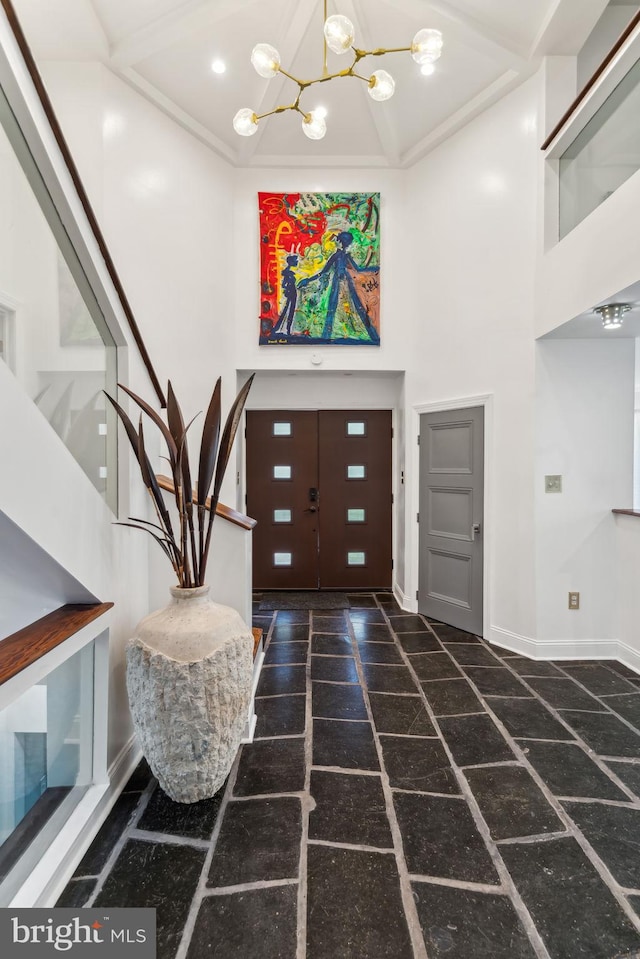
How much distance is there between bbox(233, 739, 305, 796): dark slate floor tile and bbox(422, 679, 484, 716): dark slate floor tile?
2.80 feet

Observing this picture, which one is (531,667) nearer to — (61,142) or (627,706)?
(627,706)

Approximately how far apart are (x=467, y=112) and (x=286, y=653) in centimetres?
458

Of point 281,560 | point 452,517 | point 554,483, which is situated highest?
point 554,483

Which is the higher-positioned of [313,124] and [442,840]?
[313,124]

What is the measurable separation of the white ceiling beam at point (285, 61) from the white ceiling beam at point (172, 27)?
280mm

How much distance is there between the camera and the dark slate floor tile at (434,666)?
2885mm

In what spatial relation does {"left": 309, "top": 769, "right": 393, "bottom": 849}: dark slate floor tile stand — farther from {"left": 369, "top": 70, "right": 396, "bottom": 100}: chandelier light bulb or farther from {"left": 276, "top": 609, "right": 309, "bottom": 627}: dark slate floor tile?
{"left": 369, "top": 70, "right": 396, "bottom": 100}: chandelier light bulb

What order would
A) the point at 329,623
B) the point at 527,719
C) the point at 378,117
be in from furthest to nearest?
the point at 329,623 < the point at 378,117 < the point at 527,719

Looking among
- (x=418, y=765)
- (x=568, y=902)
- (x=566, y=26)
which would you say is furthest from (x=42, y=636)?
(x=566, y=26)

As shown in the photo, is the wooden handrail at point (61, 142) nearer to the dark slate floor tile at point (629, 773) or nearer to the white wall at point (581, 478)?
the white wall at point (581, 478)

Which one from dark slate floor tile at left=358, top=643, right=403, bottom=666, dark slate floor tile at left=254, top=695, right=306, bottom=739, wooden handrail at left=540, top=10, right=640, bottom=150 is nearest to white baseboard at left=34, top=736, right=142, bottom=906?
dark slate floor tile at left=254, top=695, right=306, bottom=739

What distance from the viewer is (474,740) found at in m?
2.19

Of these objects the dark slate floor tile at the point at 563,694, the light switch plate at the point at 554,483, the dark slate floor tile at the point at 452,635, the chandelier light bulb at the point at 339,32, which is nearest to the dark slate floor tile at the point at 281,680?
the dark slate floor tile at the point at 452,635

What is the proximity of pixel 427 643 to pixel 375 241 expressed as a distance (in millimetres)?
3809
